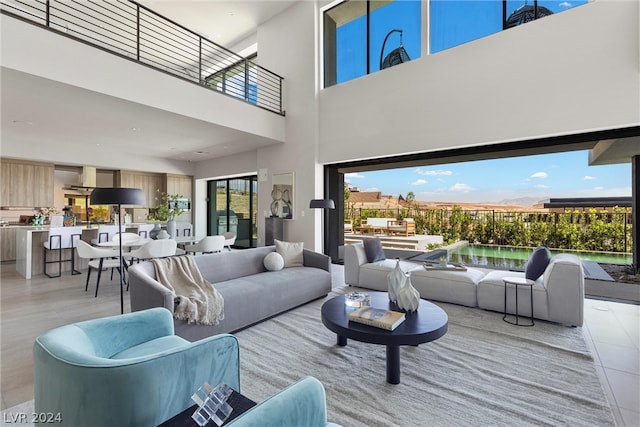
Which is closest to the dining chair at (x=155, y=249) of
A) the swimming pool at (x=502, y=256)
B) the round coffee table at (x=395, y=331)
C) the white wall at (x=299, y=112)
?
the white wall at (x=299, y=112)

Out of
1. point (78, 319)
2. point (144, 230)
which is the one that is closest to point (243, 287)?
point (78, 319)

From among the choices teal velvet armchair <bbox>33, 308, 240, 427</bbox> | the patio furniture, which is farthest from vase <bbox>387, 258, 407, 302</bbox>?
the patio furniture

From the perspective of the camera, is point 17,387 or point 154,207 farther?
point 154,207

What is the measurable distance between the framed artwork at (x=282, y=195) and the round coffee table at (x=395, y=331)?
4587 mm

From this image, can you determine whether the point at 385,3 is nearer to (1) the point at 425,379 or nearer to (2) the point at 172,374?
(1) the point at 425,379

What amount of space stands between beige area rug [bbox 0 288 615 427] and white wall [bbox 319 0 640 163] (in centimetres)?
284

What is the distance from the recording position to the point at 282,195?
7133 millimetres

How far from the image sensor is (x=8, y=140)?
257 inches

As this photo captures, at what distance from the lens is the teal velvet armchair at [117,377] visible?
1165mm

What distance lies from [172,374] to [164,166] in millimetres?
9290

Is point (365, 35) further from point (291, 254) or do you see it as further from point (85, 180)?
point (85, 180)

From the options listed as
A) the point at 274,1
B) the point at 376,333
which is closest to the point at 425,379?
the point at 376,333

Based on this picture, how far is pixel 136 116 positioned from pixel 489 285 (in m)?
5.96

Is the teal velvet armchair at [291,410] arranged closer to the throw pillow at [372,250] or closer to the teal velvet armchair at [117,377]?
the teal velvet armchair at [117,377]
